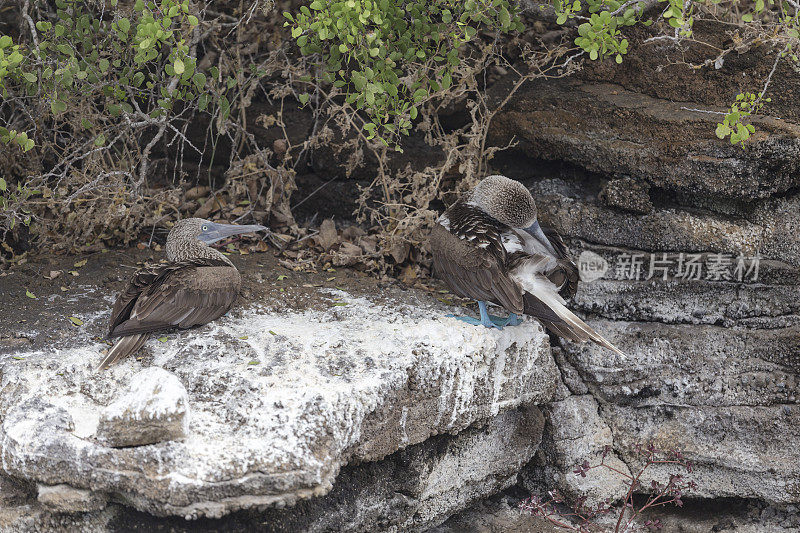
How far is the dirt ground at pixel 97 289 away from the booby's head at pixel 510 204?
596mm

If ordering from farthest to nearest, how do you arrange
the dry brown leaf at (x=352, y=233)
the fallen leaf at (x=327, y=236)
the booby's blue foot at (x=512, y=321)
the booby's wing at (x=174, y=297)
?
the dry brown leaf at (x=352, y=233) → the fallen leaf at (x=327, y=236) → the booby's blue foot at (x=512, y=321) → the booby's wing at (x=174, y=297)

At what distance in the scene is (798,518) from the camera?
14.1ft

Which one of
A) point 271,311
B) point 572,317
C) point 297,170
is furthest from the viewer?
point 297,170

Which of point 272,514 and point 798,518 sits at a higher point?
point 272,514

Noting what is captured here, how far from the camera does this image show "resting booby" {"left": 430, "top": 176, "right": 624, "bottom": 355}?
3.88 meters

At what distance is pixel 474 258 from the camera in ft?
13.1

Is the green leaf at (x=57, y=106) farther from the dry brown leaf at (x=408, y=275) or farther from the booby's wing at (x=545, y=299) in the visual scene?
the booby's wing at (x=545, y=299)

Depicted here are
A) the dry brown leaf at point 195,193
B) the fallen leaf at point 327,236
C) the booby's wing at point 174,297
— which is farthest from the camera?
the dry brown leaf at point 195,193

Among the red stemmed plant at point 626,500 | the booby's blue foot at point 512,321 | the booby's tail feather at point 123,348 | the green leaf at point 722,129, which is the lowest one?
the red stemmed plant at point 626,500

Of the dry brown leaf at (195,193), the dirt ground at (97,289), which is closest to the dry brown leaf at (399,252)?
the dirt ground at (97,289)

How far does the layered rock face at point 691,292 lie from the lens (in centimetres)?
430

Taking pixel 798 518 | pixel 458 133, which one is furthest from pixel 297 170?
pixel 798 518

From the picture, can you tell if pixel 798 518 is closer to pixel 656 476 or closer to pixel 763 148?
pixel 656 476

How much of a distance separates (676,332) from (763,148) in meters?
1.13
